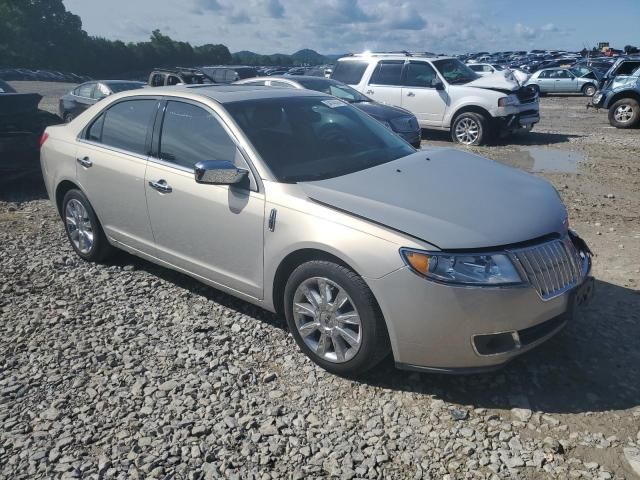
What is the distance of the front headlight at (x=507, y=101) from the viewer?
11.5 meters

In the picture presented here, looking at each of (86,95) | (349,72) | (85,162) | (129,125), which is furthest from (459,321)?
(86,95)

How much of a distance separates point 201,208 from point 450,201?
1.69 m

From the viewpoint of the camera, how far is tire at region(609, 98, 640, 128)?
45.8ft

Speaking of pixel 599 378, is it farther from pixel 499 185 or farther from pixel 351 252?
pixel 351 252

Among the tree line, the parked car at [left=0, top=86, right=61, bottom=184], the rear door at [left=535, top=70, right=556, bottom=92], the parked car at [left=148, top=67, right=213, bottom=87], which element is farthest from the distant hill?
the parked car at [left=0, top=86, right=61, bottom=184]

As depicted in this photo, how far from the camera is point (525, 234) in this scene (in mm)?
3014

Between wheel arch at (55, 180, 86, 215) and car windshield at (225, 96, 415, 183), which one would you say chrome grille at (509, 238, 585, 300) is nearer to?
car windshield at (225, 96, 415, 183)

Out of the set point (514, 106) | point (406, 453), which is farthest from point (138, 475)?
point (514, 106)

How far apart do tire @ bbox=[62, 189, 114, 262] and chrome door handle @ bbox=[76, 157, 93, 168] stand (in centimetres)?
30

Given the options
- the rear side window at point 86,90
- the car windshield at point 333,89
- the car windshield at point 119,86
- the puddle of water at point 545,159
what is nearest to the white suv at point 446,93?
the puddle of water at point 545,159

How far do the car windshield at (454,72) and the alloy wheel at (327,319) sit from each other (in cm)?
1013

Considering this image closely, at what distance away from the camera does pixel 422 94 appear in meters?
12.4

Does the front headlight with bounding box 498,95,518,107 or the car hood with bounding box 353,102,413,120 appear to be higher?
the front headlight with bounding box 498,95,518,107

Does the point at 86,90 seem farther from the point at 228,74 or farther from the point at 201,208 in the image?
the point at 201,208
